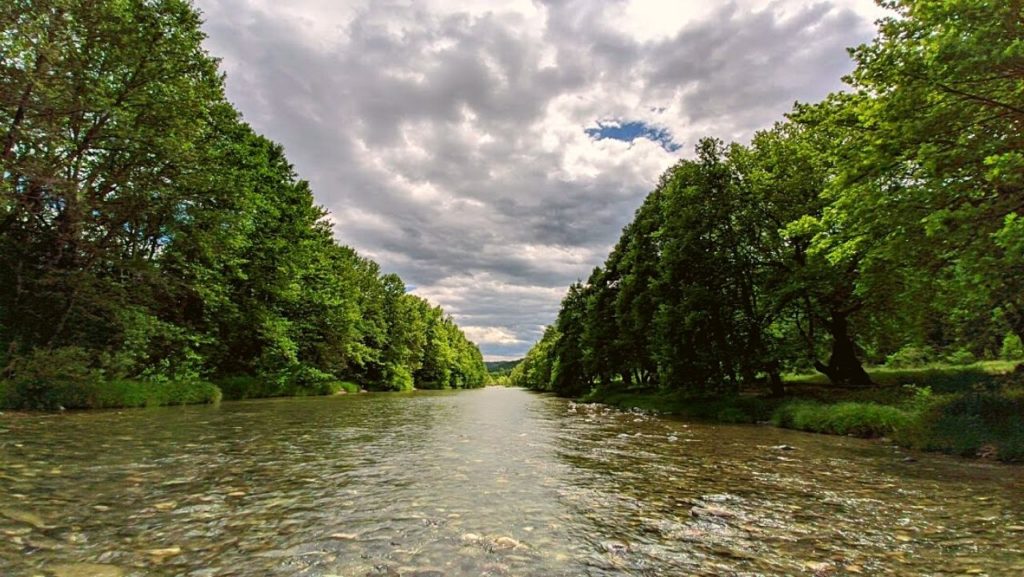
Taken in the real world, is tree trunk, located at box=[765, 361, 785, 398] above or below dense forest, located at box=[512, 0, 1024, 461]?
below

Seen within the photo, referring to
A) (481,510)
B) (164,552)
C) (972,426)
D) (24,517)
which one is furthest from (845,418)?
(24,517)

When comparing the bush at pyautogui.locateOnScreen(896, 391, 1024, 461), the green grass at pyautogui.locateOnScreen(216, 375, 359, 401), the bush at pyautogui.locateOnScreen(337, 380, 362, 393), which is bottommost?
the bush at pyautogui.locateOnScreen(337, 380, 362, 393)

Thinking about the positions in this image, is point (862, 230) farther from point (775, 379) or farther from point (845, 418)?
point (775, 379)

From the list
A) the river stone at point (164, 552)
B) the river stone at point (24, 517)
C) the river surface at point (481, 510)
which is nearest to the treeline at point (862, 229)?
the river surface at point (481, 510)

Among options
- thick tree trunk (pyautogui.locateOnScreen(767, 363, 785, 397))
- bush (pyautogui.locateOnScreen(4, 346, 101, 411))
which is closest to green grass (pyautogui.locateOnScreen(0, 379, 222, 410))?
bush (pyautogui.locateOnScreen(4, 346, 101, 411))

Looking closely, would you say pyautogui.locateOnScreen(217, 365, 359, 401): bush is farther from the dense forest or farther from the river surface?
the dense forest

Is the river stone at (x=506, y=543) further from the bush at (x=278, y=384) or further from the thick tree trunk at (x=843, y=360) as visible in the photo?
the bush at (x=278, y=384)

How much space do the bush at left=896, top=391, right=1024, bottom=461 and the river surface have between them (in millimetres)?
1217

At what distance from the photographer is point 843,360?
90.5 ft

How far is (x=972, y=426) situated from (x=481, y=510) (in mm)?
15395

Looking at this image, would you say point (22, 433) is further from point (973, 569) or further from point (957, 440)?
point (957, 440)

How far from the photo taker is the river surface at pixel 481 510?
16.4 ft

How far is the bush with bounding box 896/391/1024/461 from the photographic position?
12.6m

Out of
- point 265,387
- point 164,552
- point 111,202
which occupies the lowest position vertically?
point 265,387
